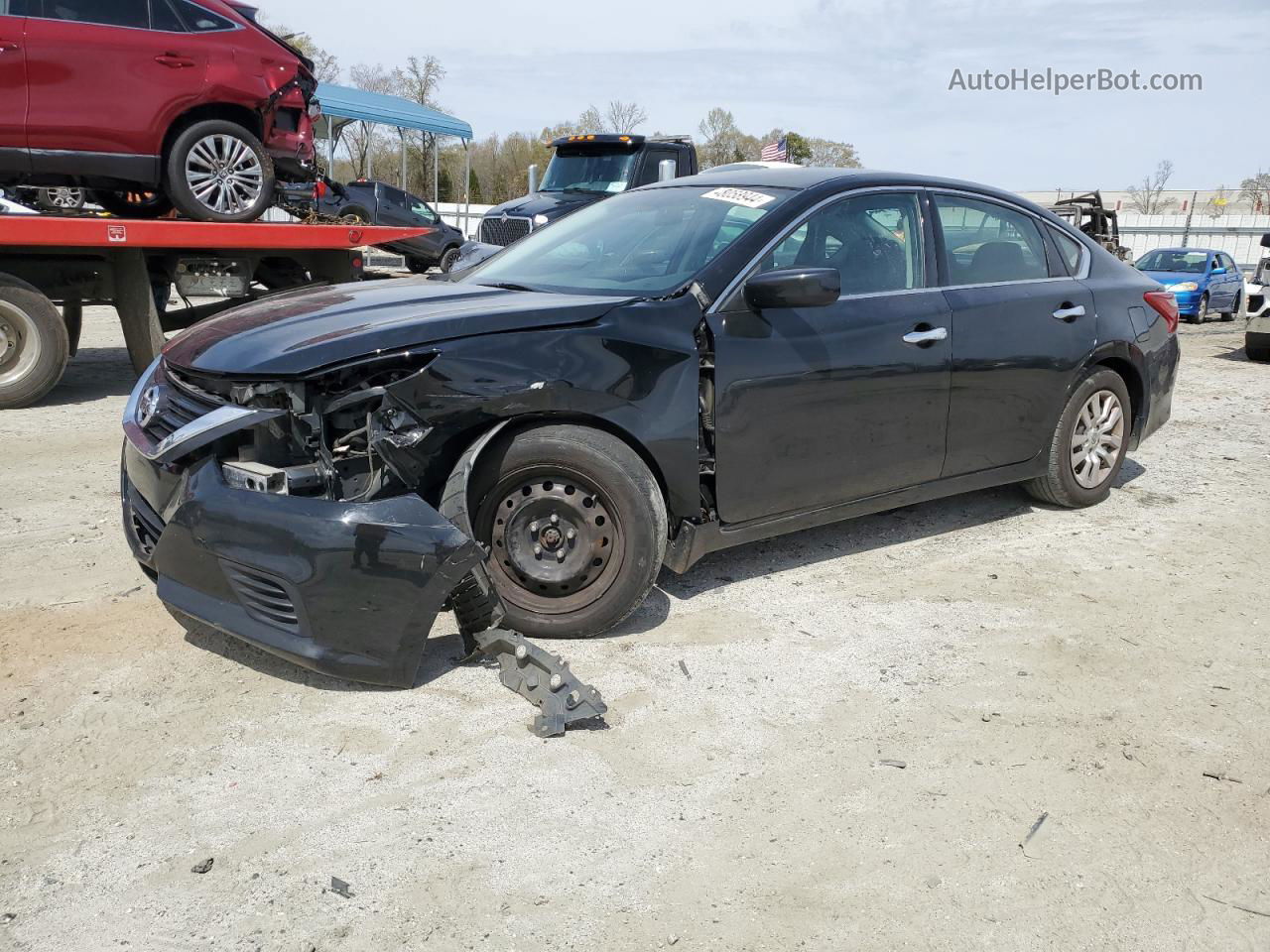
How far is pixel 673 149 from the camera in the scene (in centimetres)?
1386

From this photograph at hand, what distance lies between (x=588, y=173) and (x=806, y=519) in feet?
35.5

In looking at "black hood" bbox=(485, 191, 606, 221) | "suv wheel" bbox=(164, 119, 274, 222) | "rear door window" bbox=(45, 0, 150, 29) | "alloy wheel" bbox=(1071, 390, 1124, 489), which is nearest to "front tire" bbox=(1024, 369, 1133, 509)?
"alloy wheel" bbox=(1071, 390, 1124, 489)

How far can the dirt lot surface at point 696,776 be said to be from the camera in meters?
2.39

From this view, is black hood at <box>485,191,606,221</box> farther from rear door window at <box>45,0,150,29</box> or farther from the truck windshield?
rear door window at <box>45,0,150,29</box>

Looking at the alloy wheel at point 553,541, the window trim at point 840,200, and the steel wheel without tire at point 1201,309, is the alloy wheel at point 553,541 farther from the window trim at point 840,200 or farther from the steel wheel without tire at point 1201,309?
the steel wheel without tire at point 1201,309

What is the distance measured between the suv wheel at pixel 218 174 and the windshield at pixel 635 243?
4790 millimetres

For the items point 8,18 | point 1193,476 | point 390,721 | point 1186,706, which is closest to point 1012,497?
point 1193,476

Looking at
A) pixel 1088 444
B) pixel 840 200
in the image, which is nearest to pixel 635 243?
pixel 840 200

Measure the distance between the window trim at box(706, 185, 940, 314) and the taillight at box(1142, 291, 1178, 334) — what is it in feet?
5.56

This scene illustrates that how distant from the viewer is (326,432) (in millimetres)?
3428

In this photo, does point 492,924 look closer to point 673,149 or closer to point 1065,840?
point 1065,840

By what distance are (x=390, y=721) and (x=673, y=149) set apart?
38.7 feet

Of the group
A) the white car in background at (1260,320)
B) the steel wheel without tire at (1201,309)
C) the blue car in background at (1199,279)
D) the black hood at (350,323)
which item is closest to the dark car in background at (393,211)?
the white car in background at (1260,320)

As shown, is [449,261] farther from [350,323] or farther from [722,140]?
[722,140]
